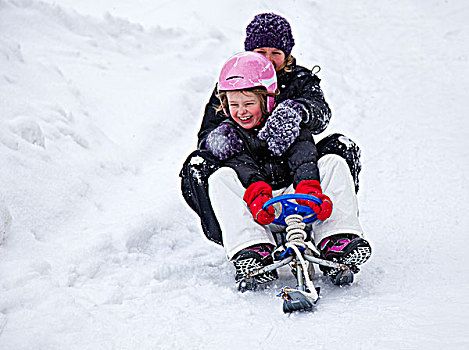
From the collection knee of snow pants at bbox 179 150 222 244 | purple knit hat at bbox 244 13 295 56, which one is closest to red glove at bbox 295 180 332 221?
knee of snow pants at bbox 179 150 222 244

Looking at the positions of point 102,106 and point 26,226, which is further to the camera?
point 102,106

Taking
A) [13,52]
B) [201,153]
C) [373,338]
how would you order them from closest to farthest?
[373,338], [201,153], [13,52]

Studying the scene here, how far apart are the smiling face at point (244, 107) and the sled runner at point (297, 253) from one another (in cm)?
55

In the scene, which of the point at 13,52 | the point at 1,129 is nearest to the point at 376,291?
the point at 1,129

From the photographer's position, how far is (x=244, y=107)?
Answer: 2.88 metres

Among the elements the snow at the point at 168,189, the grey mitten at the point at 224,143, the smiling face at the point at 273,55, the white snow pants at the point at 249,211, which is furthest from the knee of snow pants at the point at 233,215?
the smiling face at the point at 273,55

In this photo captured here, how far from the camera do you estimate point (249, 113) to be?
9.47ft

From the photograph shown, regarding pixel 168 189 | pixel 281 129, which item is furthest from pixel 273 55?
pixel 168 189

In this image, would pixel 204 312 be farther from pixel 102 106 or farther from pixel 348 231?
pixel 102 106

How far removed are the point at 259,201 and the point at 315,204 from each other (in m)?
0.26

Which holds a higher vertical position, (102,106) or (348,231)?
(102,106)

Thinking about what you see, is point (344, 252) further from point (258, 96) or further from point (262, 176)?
point (258, 96)

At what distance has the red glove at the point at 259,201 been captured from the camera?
249cm

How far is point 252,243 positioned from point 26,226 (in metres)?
1.36
